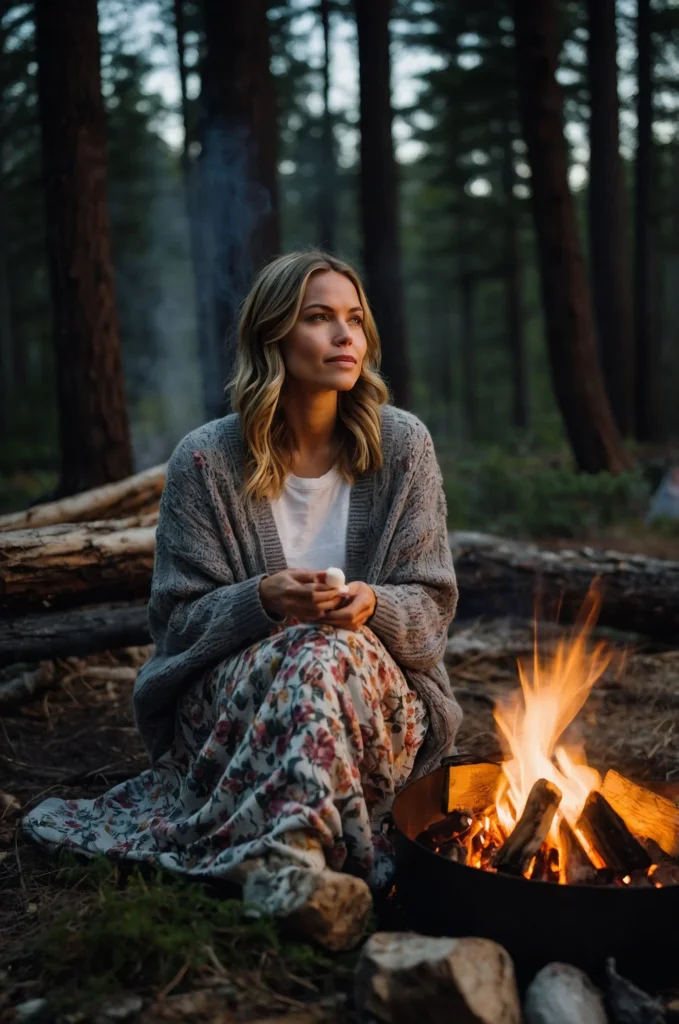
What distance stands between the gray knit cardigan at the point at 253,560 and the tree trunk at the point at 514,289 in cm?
1703

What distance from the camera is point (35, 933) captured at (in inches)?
100.0

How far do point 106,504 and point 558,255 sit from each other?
620cm

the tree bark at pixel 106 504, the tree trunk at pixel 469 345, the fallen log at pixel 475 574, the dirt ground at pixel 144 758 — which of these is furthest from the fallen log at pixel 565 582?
the tree trunk at pixel 469 345

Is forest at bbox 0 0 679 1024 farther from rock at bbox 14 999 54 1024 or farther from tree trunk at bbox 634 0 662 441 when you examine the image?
tree trunk at bbox 634 0 662 441

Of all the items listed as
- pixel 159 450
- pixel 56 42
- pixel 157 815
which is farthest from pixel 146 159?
pixel 157 815

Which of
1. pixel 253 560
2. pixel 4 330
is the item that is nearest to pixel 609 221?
pixel 253 560

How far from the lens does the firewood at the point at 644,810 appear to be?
8.89ft

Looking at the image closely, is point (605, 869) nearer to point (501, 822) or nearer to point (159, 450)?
point (501, 822)

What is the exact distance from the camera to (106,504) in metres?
5.27

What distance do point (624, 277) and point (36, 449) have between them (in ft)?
34.1

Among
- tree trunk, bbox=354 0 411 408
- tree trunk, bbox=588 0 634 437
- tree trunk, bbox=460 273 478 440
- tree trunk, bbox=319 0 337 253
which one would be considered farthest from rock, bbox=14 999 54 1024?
tree trunk, bbox=460 273 478 440

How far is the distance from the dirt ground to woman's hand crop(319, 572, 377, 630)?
86 centimetres

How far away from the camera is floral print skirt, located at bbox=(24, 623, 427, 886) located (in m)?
2.43

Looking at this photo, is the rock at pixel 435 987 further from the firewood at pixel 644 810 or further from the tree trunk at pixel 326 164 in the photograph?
the tree trunk at pixel 326 164
